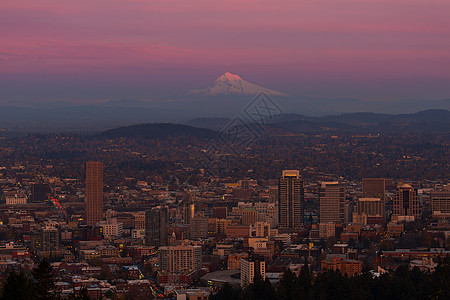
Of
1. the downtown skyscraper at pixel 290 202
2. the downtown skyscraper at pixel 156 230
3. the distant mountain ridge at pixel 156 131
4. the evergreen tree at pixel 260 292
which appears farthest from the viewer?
the distant mountain ridge at pixel 156 131

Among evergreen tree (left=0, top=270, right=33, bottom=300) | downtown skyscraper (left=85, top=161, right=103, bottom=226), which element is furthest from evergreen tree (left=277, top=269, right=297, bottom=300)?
downtown skyscraper (left=85, top=161, right=103, bottom=226)

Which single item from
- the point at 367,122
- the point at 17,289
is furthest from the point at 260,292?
the point at 367,122

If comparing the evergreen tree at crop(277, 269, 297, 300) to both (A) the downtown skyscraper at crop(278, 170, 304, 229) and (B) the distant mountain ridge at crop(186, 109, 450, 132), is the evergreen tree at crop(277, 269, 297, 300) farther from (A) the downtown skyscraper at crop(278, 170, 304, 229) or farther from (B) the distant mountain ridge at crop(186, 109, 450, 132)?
(B) the distant mountain ridge at crop(186, 109, 450, 132)

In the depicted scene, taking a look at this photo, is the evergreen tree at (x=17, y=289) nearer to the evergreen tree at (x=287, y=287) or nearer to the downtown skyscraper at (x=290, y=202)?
the evergreen tree at (x=287, y=287)

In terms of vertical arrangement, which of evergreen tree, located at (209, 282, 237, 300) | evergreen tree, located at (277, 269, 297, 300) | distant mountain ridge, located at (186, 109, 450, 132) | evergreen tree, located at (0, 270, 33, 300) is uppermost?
distant mountain ridge, located at (186, 109, 450, 132)

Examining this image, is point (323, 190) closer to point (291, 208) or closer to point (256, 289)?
point (291, 208)

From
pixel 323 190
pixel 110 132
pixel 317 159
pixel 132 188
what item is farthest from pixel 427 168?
pixel 110 132

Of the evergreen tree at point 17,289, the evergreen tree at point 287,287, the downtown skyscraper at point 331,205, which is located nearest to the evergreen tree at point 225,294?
the evergreen tree at point 287,287
